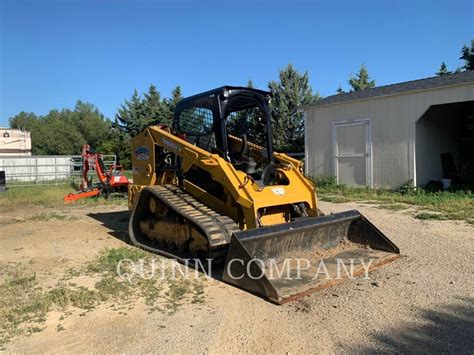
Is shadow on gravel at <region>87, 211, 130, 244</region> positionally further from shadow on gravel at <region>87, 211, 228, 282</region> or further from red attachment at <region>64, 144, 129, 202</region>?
red attachment at <region>64, 144, 129, 202</region>

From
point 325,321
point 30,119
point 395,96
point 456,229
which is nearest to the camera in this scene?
point 325,321

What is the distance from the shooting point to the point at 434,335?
374cm

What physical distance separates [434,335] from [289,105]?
92.9 ft

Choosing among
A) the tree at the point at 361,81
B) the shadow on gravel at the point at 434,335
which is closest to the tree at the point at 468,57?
the tree at the point at 361,81

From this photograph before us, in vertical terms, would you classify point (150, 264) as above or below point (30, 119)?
below

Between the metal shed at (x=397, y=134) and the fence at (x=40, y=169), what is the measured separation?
10936mm

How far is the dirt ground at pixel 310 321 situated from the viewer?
141 inches

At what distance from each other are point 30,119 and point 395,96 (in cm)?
7756

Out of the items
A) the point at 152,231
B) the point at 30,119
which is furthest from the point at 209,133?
the point at 30,119

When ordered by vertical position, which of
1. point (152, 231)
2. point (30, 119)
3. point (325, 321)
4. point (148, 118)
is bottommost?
point (325, 321)

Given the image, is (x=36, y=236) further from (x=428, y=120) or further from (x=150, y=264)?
(x=428, y=120)

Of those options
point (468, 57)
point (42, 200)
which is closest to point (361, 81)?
point (468, 57)

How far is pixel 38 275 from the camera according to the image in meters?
5.71

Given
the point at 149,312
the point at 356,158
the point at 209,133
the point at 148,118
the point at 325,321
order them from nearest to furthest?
the point at 325,321
the point at 149,312
the point at 209,133
the point at 356,158
the point at 148,118
